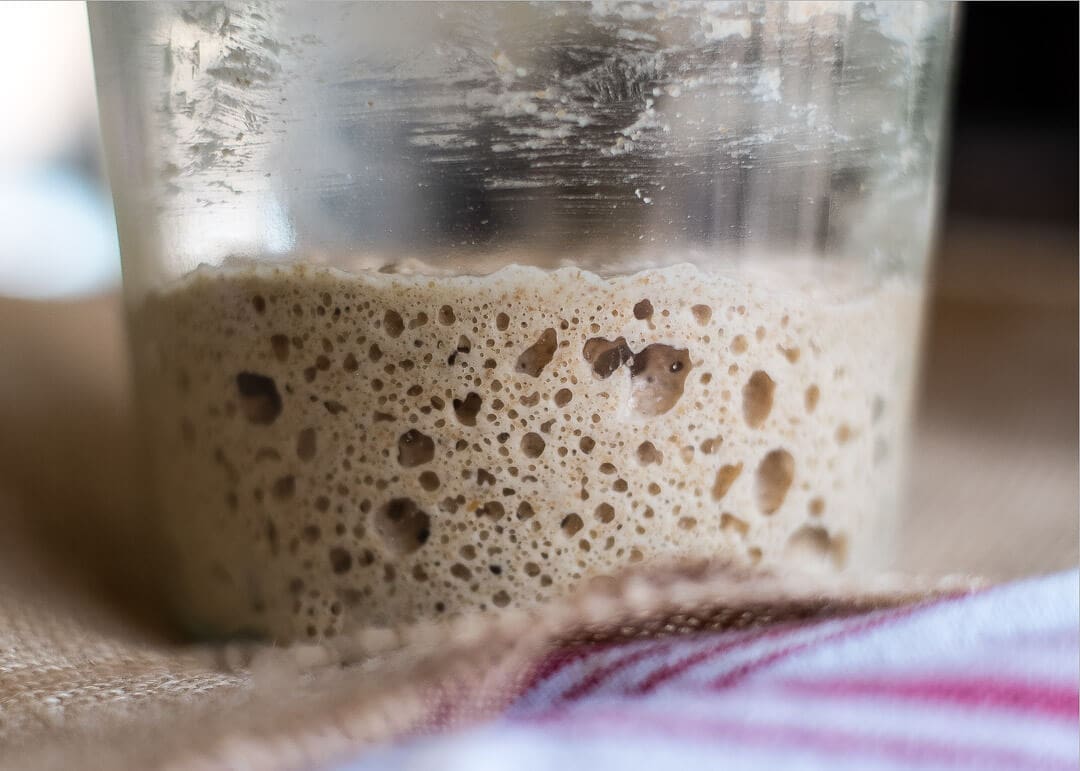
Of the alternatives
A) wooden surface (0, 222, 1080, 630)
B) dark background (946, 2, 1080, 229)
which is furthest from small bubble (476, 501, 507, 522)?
dark background (946, 2, 1080, 229)

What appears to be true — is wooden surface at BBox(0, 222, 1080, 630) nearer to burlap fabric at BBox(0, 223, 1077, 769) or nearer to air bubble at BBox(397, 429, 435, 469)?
burlap fabric at BBox(0, 223, 1077, 769)

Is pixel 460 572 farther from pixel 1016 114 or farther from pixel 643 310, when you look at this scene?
pixel 1016 114

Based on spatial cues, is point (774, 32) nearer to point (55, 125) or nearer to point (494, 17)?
point (494, 17)

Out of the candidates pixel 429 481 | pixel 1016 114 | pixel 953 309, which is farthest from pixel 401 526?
pixel 1016 114

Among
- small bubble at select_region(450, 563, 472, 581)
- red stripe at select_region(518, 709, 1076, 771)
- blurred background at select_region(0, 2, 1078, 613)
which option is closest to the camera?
red stripe at select_region(518, 709, 1076, 771)

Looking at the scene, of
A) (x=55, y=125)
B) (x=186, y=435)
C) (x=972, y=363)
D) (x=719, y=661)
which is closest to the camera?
(x=719, y=661)

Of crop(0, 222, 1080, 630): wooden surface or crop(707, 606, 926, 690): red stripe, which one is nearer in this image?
crop(707, 606, 926, 690): red stripe

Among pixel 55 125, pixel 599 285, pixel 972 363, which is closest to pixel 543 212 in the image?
pixel 599 285
